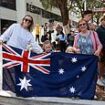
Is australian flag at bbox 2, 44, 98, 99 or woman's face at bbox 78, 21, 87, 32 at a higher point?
woman's face at bbox 78, 21, 87, 32

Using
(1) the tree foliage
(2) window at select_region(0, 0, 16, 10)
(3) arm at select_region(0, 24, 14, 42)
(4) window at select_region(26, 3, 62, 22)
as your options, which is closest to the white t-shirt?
(3) arm at select_region(0, 24, 14, 42)

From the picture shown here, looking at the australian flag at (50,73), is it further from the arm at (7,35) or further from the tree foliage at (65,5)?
the tree foliage at (65,5)

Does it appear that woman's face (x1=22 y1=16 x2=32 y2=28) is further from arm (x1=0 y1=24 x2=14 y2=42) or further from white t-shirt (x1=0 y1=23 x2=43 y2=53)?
arm (x1=0 y1=24 x2=14 y2=42)

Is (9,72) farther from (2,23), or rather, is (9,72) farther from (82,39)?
(2,23)

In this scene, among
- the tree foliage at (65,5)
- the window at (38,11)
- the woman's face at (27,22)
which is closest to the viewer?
the woman's face at (27,22)

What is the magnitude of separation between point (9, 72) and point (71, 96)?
1.26 metres

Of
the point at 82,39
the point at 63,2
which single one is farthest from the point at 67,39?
the point at 82,39

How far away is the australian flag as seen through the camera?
838cm

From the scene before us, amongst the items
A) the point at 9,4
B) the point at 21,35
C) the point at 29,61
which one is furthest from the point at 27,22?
the point at 9,4

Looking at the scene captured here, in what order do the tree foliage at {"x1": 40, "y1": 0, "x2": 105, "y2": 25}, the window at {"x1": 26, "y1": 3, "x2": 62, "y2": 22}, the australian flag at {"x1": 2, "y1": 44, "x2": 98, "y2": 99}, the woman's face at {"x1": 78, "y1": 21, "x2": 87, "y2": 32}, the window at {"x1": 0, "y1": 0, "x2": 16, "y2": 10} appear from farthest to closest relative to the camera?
1. the window at {"x1": 26, "y1": 3, "x2": 62, "y2": 22}
2. the window at {"x1": 0, "y1": 0, "x2": 16, "y2": 10}
3. the tree foliage at {"x1": 40, "y1": 0, "x2": 105, "y2": 25}
4. the woman's face at {"x1": 78, "y1": 21, "x2": 87, "y2": 32}
5. the australian flag at {"x1": 2, "y1": 44, "x2": 98, "y2": 99}

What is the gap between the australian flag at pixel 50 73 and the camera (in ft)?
27.5

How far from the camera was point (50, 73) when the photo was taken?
845 cm

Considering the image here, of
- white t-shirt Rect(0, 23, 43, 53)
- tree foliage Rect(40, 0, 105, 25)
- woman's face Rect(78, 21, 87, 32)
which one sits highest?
tree foliage Rect(40, 0, 105, 25)

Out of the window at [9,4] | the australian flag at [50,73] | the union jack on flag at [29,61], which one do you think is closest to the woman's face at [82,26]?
the australian flag at [50,73]
